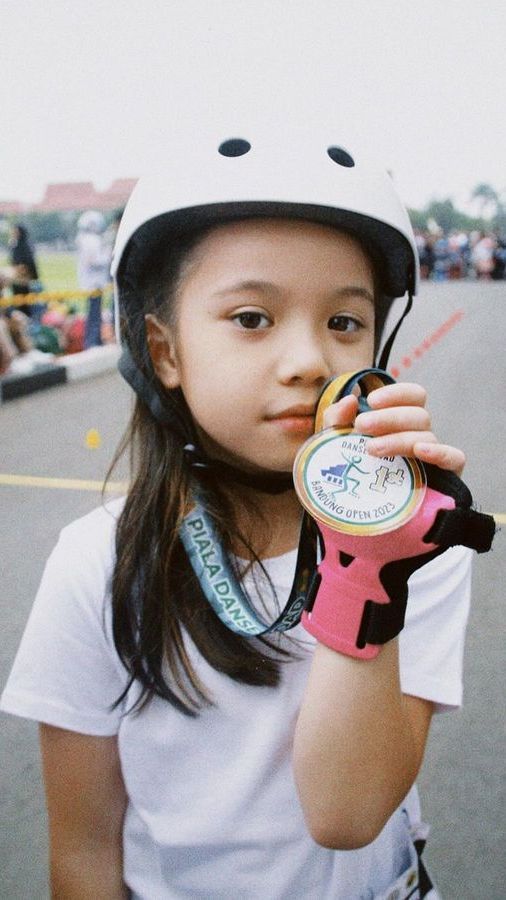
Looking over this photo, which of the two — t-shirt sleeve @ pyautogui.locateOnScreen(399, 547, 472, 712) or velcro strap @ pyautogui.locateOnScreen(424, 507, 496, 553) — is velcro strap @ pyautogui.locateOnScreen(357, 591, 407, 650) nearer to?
velcro strap @ pyautogui.locateOnScreen(424, 507, 496, 553)

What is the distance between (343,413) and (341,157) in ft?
1.91

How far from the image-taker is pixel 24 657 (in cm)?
118

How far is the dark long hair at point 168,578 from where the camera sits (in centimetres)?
114

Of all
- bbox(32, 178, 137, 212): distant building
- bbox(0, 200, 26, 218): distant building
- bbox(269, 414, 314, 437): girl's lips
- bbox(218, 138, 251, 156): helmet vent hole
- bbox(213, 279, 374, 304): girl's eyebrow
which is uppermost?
→ bbox(218, 138, 251, 156): helmet vent hole

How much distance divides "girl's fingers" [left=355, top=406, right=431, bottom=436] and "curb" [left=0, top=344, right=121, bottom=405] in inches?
290

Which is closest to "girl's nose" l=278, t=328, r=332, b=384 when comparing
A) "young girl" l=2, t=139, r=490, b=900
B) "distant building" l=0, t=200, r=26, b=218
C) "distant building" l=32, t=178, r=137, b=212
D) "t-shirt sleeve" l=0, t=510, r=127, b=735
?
"young girl" l=2, t=139, r=490, b=900

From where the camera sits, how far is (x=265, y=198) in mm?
1088

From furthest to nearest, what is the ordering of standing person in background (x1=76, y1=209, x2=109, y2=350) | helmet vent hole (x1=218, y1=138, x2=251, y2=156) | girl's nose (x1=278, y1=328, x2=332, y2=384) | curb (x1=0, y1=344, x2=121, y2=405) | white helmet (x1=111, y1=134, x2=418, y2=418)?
1. standing person in background (x1=76, y1=209, x2=109, y2=350)
2. curb (x1=0, y1=344, x2=121, y2=405)
3. helmet vent hole (x1=218, y1=138, x2=251, y2=156)
4. white helmet (x1=111, y1=134, x2=418, y2=418)
5. girl's nose (x1=278, y1=328, x2=332, y2=384)

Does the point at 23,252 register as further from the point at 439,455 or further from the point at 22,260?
the point at 439,455

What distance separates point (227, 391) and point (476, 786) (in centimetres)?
194

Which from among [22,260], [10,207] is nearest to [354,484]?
[22,260]

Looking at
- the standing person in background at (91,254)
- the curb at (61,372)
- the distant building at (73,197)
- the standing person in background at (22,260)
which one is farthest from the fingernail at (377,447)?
the distant building at (73,197)

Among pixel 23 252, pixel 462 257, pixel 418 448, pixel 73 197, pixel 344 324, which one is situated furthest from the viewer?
pixel 73 197

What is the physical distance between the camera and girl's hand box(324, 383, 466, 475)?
87 centimetres
